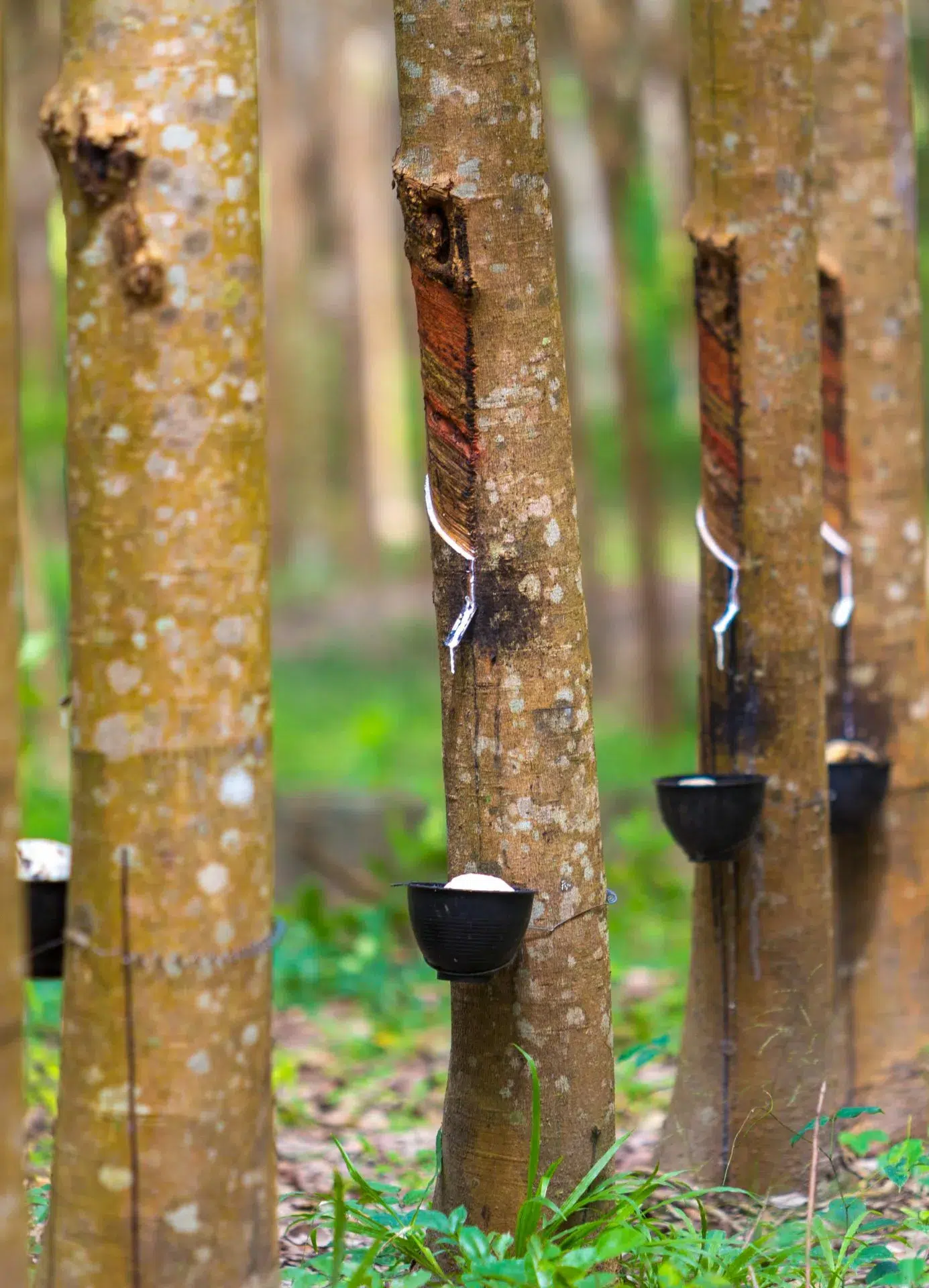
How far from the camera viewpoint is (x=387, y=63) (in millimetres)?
22234

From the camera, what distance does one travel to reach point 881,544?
13.2 feet

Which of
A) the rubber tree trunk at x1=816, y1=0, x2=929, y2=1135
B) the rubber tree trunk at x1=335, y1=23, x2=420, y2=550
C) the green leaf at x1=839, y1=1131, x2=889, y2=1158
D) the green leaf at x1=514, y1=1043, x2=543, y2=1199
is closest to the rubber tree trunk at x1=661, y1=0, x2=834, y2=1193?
the green leaf at x1=839, y1=1131, x2=889, y2=1158

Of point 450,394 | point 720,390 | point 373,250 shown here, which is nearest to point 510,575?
point 450,394

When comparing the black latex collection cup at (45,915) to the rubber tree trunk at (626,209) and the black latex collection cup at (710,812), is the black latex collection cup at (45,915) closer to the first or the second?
the black latex collection cup at (710,812)

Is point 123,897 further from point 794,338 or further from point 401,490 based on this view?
point 401,490

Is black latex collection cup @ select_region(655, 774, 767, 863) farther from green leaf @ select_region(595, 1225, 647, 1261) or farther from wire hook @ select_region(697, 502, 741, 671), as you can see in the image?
green leaf @ select_region(595, 1225, 647, 1261)

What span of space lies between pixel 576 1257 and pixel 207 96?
1915 millimetres

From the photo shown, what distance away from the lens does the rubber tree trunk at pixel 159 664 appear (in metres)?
2.14

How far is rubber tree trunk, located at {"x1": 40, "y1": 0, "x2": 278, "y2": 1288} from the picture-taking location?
7.02 ft

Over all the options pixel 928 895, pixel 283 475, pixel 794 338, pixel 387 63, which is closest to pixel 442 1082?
pixel 928 895

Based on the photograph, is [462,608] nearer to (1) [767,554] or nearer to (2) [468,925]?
(2) [468,925]

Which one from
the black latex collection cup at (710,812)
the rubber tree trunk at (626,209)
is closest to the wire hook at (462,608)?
the black latex collection cup at (710,812)

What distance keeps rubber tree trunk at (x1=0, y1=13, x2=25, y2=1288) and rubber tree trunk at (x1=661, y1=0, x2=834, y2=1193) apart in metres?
1.96

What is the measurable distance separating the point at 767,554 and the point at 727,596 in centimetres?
14
